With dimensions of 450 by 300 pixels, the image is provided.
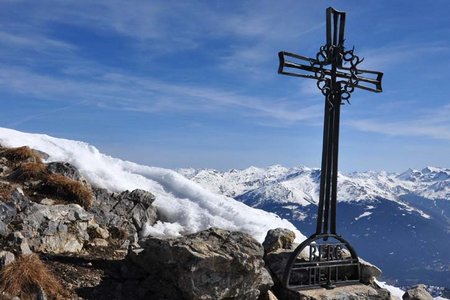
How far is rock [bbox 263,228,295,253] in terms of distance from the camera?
38.3 ft

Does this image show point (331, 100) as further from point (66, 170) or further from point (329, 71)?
point (66, 170)

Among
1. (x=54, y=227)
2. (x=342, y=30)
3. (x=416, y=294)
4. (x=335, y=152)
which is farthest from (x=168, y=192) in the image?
(x=342, y=30)

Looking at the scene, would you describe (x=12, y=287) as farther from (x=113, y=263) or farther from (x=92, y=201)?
(x=92, y=201)

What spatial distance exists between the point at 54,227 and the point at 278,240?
536cm

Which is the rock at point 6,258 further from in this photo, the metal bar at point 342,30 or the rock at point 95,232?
the metal bar at point 342,30

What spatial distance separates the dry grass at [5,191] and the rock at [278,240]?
641 cm

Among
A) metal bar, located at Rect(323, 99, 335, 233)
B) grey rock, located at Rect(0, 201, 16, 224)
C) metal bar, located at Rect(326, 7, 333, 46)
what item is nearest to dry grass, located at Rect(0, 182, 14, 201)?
grey rock, located at Rect(0, 201, 16, 224)

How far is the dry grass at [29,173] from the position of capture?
13.8 m

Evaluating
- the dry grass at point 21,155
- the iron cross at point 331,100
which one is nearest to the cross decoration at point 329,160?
the iron cross at point 331,100

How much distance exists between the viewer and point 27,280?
806 centimetres

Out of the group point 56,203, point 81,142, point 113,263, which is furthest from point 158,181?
point 113,263

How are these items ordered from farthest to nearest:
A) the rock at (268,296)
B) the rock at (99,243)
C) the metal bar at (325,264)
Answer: the rock at (99,243) → the metal bar at (325,264) → the rock at (268,296)

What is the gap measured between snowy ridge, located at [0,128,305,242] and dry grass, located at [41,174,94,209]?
1.99 m

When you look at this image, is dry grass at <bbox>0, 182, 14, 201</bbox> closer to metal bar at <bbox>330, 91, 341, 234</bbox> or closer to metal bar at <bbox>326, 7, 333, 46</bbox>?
metal bar at <bbox>330, 91, 341, 234</bbox>
